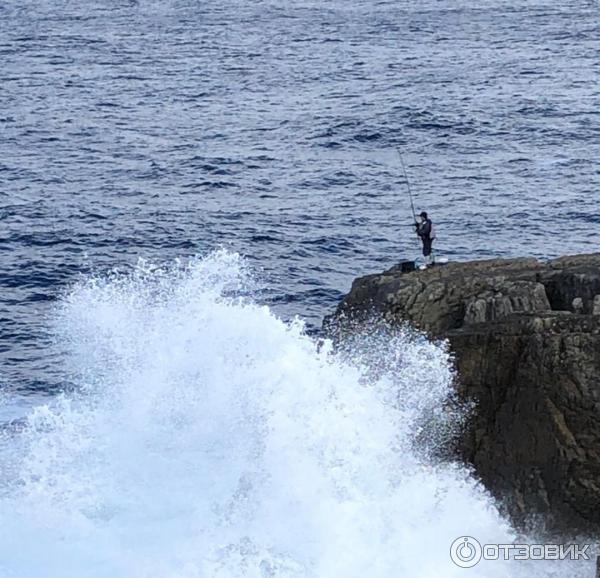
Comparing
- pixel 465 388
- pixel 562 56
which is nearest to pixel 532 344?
pixel 465 388

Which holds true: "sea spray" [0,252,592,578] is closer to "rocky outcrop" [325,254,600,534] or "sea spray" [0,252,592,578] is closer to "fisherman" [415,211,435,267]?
"rocky outcrop" [325,254,600,534]

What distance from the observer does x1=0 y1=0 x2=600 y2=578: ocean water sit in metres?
22.0

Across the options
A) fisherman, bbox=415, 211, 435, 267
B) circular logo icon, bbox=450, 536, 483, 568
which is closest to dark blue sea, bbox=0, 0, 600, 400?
fisherman, bbox=415, 211, 435, 267

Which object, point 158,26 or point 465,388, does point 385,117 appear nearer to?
point 158,26

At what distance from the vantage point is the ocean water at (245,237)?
72.2ft

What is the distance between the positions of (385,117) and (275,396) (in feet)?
100

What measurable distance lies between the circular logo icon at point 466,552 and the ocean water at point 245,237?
17cm

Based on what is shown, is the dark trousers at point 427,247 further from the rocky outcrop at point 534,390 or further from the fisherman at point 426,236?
the rocky outcrop at point 534,390

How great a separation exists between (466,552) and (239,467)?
3.88m

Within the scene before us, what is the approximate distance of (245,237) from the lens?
40.2 m

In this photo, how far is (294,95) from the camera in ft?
186

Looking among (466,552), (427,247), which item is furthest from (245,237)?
(466,552)

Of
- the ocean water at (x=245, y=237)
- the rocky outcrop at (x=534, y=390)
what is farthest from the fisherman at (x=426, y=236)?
the ocean water at (x=245, y=237)

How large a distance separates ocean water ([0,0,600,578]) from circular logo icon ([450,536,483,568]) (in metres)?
0.17
